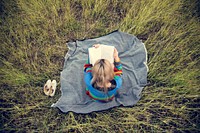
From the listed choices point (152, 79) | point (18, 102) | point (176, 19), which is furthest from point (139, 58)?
point (18, 102)

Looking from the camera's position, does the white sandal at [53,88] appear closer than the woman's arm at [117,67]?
No

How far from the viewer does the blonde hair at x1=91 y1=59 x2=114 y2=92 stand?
2377 mm

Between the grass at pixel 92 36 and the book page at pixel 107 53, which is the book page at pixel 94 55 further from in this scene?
the grass at pixel 92 36

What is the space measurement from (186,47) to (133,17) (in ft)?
2.83

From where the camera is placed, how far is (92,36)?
11.3ft

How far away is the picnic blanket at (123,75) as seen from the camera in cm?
285

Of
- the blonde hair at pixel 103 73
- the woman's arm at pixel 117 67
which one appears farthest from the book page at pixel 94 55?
the blonde hair at pixel 103 73

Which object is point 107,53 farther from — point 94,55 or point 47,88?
point 47,88

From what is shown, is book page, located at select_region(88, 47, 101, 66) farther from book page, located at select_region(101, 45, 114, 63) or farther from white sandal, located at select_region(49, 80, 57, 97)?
white sandal, located at select_region(49, 80, 57, 97)

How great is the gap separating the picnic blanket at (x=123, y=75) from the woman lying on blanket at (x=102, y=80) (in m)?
0.15

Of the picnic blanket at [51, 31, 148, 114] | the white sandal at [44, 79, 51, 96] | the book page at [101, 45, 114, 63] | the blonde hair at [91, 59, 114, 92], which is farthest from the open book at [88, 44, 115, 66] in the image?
the white sandal at [44, 79, 51, 96]

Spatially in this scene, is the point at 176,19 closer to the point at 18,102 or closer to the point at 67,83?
the point at 67,83

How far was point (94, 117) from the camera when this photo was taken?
2.79 m

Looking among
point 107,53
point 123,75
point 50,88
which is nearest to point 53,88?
point 50,88
